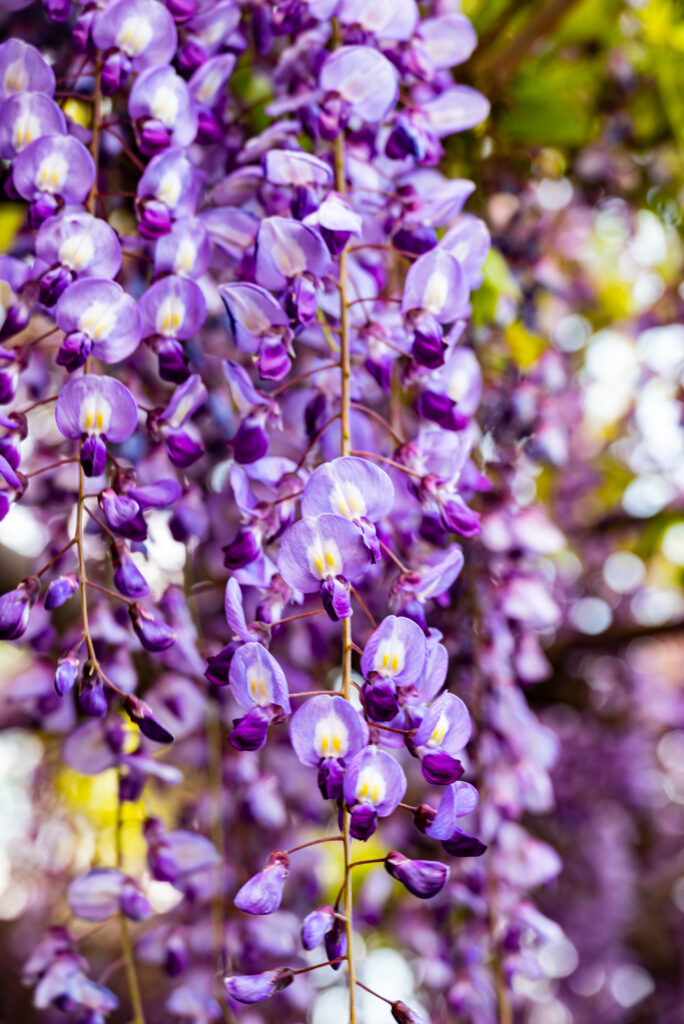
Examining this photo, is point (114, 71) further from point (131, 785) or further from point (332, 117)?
point (131, 785)

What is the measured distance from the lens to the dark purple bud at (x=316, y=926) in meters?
0.47

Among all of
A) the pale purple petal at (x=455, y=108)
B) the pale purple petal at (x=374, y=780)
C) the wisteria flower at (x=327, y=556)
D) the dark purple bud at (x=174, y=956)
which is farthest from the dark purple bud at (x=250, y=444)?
the dark purple bud at (x=174, y=956)

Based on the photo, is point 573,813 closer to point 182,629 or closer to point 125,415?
point 182,629

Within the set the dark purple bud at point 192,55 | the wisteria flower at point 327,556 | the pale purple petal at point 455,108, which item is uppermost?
the dark purple bud at point 192,55

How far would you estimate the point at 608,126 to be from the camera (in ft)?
4.19

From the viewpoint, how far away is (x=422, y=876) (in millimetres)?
490

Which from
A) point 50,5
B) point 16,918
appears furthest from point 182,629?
point 16,918

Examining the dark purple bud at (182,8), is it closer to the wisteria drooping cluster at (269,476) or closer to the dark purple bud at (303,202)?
the wisteria drooping cluster at (269,476)

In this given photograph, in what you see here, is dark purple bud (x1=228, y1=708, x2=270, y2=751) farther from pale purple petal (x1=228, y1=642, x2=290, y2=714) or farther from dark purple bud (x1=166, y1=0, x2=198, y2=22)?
dark purple bud (x1=166, y1=0, x2=198, y2=22)

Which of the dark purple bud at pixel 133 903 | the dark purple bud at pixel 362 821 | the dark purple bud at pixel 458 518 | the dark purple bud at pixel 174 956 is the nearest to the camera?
the dark purple bud at pixel 362 821

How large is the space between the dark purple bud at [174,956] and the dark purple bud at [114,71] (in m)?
0.66

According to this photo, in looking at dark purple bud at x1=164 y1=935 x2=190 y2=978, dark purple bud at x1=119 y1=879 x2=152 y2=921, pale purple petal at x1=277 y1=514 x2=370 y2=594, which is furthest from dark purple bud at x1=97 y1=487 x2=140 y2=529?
dark purple bud at x1=164 y1=935 x2=190 y2=978

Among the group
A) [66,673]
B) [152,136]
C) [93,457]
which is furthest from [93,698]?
[152,136]

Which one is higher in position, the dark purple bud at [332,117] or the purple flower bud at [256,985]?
the dark purple bud at [332,117]
